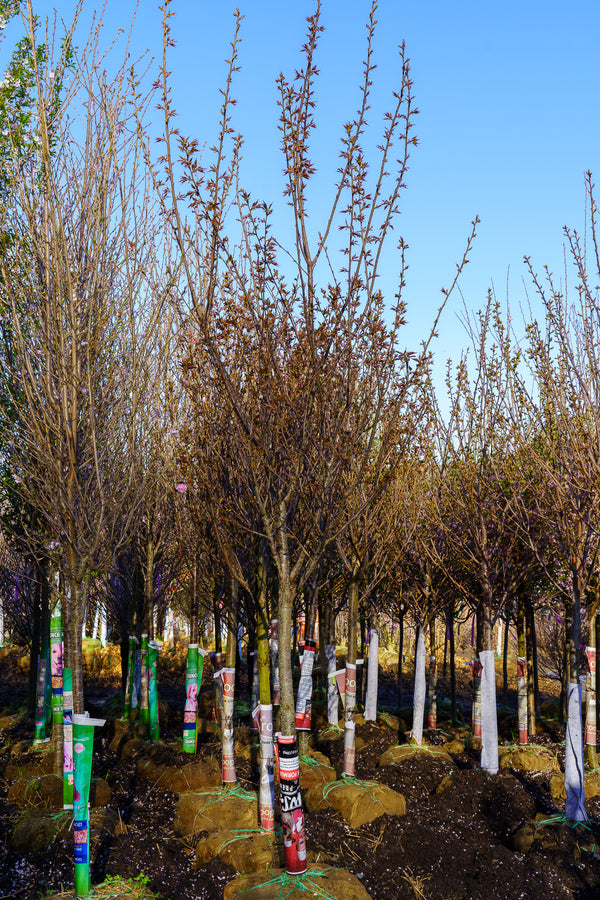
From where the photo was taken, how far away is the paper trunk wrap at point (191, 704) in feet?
34.7

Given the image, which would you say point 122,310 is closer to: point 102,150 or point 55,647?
point 102,150

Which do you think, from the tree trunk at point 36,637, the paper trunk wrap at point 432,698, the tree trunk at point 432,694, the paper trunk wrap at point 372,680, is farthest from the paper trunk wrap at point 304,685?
the tree trunk at point 36,637

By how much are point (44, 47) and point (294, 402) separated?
663 centimetres

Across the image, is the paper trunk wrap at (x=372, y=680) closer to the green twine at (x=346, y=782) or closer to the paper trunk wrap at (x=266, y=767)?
the green twine at (x=346, y=782)

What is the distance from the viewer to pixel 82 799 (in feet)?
20.0

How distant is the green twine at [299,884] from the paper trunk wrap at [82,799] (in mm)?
1355

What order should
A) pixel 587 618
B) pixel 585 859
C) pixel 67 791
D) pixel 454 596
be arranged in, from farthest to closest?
pixel 454 596 → pixel 587 618 → pixel 67 791 → pixel 585 859

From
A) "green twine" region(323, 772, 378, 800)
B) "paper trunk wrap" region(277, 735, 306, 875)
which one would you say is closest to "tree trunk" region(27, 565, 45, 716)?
"green twine" region(323, 772, 378, 800)

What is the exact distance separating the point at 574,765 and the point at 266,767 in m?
3.90

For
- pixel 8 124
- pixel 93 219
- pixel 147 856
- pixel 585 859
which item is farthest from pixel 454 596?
pixel 8 124

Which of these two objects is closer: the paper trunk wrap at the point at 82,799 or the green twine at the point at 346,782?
the paper trunk wrap at the point at 82,799

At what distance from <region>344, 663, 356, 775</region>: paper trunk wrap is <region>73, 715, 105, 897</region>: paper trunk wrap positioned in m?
4.04

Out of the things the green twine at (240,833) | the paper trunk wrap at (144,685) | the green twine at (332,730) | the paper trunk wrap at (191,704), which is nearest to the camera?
the green twine at (240,833)

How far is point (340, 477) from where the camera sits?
659 centimetres
